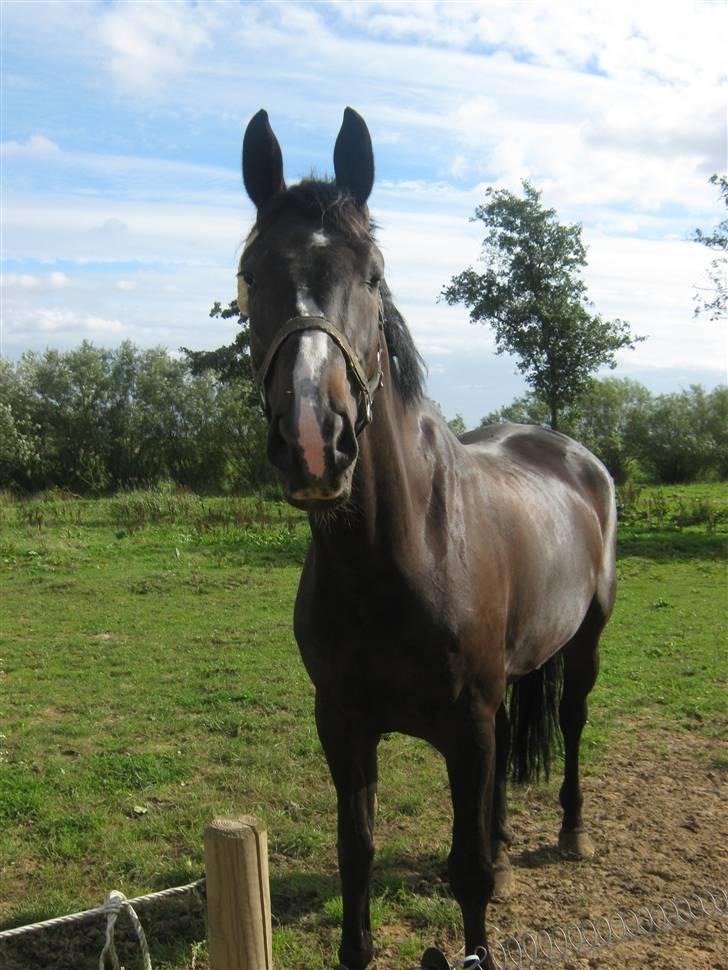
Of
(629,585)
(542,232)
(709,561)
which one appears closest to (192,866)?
(629,585)

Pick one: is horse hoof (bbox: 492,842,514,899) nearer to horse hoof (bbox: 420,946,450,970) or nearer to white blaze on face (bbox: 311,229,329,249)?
horse hoof (bbox: 420,946,450,970)

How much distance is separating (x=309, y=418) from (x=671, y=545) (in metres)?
13.3

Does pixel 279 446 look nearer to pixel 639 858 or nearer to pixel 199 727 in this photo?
pixel 639 858

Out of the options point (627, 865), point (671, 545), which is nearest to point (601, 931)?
point (627, 865)

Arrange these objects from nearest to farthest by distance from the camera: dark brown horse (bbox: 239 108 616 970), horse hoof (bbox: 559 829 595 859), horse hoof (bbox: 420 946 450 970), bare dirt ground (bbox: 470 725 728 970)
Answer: dark brown horse (bbox: 239 108 616 970) < horse hoof (bbox: 420 946 450 970) < bare dirt ground (bbox: 470 725 728 970) < horse hoof (bbox: 559 829 595 859)

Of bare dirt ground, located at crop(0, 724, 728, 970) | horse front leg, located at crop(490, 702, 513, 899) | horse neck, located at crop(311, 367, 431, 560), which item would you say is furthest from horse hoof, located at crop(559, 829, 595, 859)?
horse neck, located at crop(311, 367, 431, 560)

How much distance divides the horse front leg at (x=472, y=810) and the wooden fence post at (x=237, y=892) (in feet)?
3.29

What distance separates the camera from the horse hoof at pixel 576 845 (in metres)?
3.88

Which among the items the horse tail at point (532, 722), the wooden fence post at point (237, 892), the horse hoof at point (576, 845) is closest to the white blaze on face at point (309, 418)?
the wooden fence post at point (237, 892)

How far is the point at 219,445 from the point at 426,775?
22.1 metres

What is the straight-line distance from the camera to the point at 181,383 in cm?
2720

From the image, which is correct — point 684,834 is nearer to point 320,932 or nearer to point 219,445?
point 320,932

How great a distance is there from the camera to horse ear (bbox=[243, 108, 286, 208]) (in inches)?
92.4

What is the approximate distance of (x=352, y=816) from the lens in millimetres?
2828
